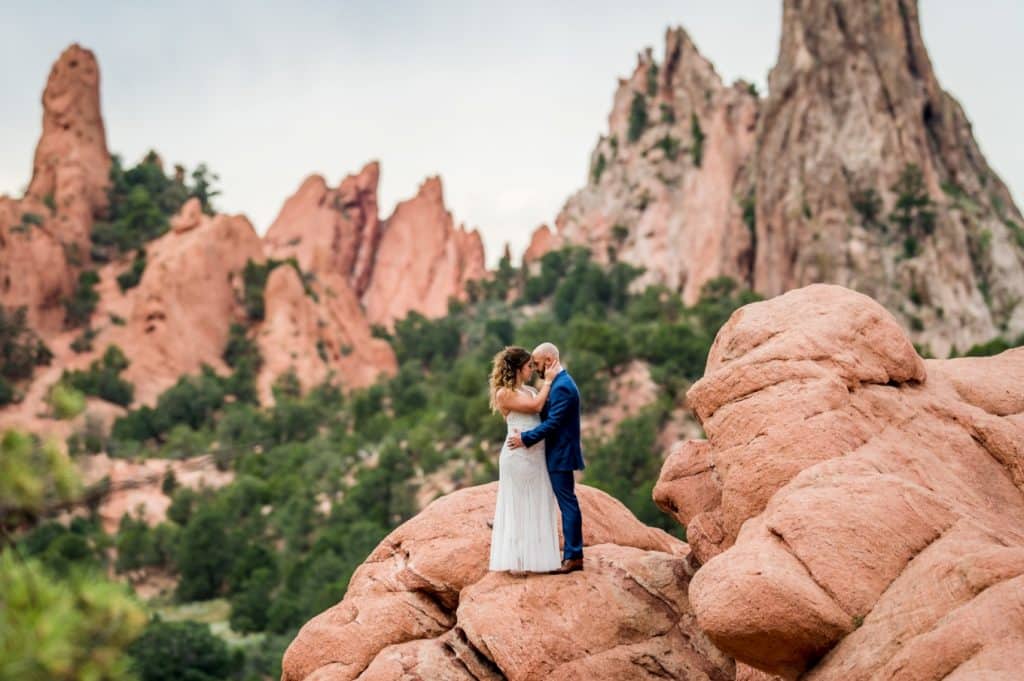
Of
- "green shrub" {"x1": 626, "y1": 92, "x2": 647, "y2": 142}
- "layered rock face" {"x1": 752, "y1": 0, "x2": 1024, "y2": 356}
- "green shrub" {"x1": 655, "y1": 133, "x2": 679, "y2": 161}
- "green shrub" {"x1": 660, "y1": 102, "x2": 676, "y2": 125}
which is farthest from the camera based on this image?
"green shrub" {"x1": 626, "y1": 92, "x2": 647, "y2": 142}

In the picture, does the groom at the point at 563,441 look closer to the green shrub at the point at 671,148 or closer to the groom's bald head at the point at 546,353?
the groom's bald head at the point at 546,353

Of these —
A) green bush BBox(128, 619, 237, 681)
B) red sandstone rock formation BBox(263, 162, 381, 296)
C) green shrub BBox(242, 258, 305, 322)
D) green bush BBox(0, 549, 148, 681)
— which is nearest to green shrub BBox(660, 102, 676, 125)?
green shrub BBox(242, 258, 305, 322)

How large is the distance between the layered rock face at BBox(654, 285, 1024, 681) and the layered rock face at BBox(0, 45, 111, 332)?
72.9m

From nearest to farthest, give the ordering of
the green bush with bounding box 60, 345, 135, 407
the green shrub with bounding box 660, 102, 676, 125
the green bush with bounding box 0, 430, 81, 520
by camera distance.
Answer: the green bush with bounding box 0, 430, 81, 520 < the green bush with bounding box 60, 345, 135, 407 < the green shrub with bounding box 660, 102, 676, 125

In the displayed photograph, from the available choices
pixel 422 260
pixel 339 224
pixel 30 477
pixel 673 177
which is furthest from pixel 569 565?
pixel 422 260

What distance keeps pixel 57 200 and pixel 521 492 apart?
267 ft

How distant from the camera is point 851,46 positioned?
65250 mm

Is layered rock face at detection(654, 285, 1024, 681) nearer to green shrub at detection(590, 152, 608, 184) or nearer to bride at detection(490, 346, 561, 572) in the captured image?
bride at detection(490, 346, 561, 572)

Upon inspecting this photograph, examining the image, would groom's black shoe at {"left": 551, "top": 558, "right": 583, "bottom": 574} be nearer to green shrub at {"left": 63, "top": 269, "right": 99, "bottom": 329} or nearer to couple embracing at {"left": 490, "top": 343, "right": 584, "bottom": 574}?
couple embracing at {"left": 490, "top": 343, "right": 584, "bottom": 574}

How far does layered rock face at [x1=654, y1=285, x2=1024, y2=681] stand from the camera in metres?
7.42

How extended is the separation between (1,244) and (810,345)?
75184mm

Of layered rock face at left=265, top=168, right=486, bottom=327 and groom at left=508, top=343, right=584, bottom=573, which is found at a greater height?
layered rock face at left=265, top=168, right=486, bottom=327

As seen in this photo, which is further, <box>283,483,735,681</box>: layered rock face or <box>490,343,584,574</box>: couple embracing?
<box>490,343,584,574</box>: couple embracing

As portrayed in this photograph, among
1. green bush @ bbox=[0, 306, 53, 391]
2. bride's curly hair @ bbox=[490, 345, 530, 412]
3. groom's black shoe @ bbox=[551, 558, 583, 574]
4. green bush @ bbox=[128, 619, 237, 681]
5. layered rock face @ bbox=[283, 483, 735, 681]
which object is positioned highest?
green bush @ bbox=[0, 306, 53, 391]
